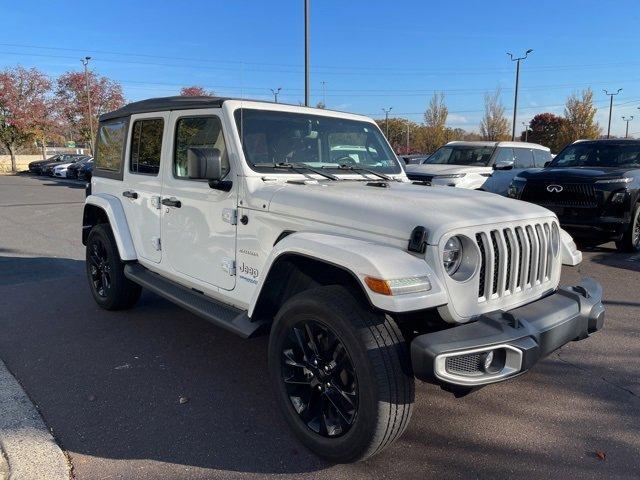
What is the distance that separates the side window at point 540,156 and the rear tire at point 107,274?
412 inches

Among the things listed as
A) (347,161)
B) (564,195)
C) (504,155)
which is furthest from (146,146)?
(504,155)

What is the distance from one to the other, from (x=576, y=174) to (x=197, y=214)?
632 centimetres

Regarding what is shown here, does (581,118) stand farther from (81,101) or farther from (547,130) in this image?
(81,101)

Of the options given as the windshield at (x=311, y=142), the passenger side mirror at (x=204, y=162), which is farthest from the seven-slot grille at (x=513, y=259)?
the passenger side mirror at (x=204, y=162)

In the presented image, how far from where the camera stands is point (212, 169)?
3273 millimetres

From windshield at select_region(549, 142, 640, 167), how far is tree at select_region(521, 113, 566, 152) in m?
37.3

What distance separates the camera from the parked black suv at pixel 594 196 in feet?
24.8

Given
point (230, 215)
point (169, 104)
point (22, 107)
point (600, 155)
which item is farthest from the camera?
point (22, 107)

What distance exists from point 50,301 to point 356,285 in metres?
4.25

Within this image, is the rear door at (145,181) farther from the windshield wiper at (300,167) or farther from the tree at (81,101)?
the tree at (81,101)

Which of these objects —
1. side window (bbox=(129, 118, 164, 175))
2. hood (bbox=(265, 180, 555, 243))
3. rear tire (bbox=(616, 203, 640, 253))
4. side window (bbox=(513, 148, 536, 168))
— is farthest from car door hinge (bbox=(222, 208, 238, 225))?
side window (bbox=(513, 148, 536, 168))

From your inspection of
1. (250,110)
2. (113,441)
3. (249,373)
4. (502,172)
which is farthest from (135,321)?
(502,172)

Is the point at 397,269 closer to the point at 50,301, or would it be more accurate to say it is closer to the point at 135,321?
the point at 135,321

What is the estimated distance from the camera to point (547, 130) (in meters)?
50.8
